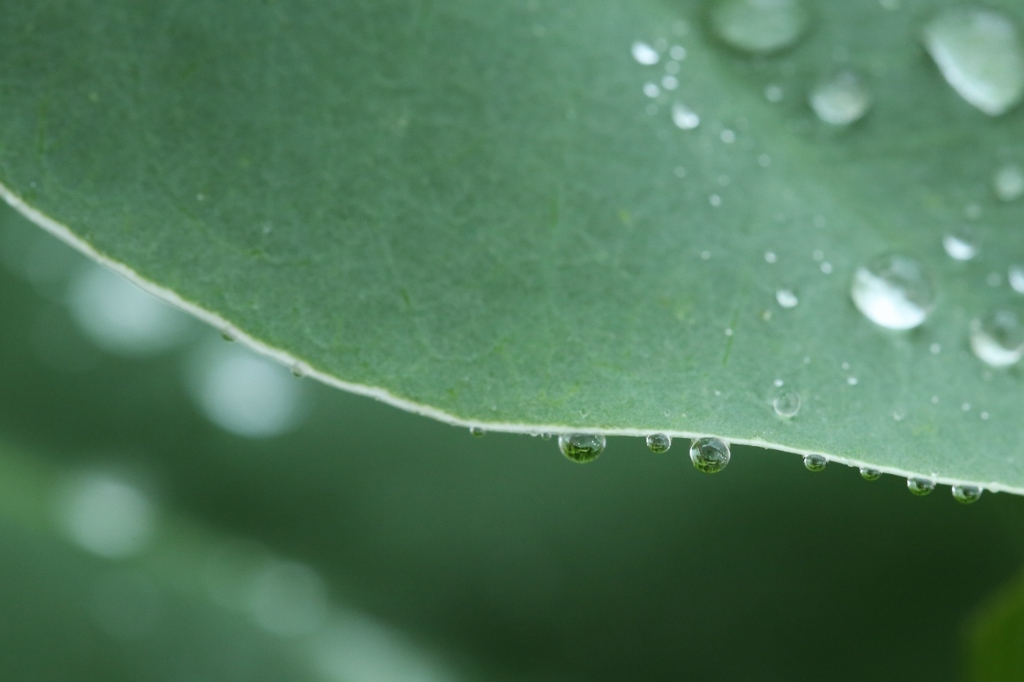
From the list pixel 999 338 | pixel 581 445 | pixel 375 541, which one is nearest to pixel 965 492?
pixel 999 338

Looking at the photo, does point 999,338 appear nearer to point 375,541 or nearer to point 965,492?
point 965,492

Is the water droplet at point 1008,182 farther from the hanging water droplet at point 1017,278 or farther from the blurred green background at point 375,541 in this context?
the blurred green background at point 375,541

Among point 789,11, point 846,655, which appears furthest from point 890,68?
point 846,655

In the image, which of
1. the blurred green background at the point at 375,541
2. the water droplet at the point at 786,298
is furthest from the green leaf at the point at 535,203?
the blurred green background at the point at 375,541

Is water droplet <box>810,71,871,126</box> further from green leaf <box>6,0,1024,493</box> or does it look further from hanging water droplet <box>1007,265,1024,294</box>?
hanging water droplet <box>1007,265,1024,294</box>

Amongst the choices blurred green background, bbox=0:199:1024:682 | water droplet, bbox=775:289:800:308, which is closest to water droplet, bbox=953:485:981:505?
water droplet, bbox=775:289:800:308

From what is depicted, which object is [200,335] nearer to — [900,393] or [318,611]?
[318,611]
